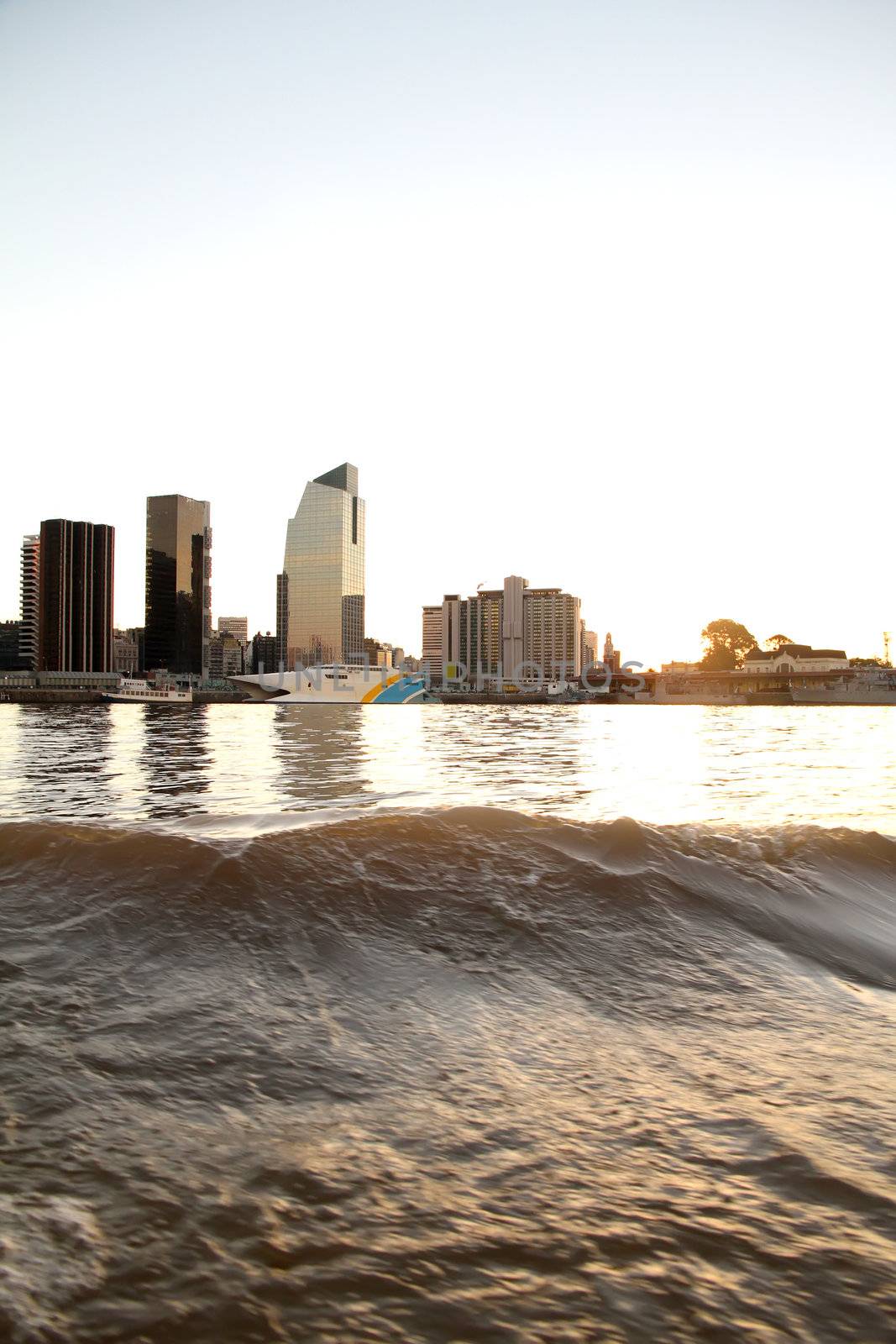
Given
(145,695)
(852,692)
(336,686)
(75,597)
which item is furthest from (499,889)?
(75,597)

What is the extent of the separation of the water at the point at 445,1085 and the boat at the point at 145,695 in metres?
99.3

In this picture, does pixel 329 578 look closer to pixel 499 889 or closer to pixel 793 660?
pixel 793 660

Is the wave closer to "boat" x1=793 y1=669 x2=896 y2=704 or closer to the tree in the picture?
"boat" x1=793 y1=669 x2=896 y2=704

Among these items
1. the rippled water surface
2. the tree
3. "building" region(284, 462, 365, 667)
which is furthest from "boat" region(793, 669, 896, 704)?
"building" region(284, 462, 365, 667)

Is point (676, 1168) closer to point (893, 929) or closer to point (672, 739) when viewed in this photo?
point (893, 929)

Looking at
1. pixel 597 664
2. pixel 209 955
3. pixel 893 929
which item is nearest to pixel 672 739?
pixel 893 929

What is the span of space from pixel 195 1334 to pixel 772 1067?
2039mm

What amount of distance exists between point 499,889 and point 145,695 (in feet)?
342

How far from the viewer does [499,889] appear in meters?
4.92

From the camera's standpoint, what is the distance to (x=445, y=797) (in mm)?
9891

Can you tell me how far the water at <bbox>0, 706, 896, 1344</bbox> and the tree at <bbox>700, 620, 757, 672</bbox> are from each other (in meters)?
139

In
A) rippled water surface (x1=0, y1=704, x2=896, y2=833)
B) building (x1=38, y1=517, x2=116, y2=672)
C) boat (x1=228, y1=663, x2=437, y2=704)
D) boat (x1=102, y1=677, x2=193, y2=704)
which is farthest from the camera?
building (x1=38, y1=517, x2=116, y2=672)

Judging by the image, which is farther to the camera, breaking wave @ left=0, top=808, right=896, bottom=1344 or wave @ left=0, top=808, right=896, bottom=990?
wave @ left=0, top=808, right=896, bottom=990

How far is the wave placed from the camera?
4.13 m
